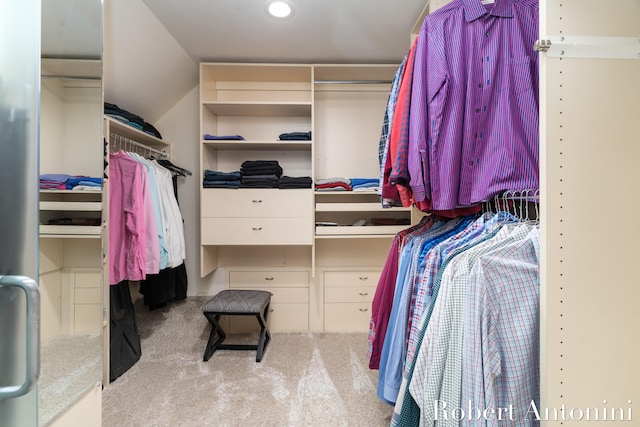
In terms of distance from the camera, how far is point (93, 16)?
75 cm

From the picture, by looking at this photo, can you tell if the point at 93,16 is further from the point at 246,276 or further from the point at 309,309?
the point at 309,309

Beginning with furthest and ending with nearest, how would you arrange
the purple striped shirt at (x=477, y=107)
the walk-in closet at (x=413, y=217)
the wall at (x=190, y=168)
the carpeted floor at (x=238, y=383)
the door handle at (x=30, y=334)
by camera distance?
the wall at (x=190, y=168) → the carpeted floor at (x=238, y=383) → the purple striped shirt at (x=477, y=107) → the walk-in closet at (x=413, y=217) → the door handle at (x=30, y=334)

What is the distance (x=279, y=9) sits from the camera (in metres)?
1.58

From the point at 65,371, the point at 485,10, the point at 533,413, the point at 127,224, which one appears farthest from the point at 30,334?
the point at 485,10

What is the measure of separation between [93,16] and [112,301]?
5.39 feet

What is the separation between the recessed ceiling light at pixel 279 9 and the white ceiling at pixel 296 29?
0.04 m

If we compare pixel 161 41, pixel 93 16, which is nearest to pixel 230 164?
pixel 161 41

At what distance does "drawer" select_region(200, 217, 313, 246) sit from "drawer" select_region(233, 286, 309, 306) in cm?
50

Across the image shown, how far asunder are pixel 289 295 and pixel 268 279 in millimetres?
234

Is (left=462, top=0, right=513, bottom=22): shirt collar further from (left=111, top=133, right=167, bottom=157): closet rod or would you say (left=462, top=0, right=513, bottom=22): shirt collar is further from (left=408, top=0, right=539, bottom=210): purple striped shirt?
(left=111, top=133, right=167, bottom=157): closet rod

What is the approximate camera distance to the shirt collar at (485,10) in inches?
38.0

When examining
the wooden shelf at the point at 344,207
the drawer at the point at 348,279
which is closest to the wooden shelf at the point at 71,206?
the wooden shelf at the point at 344,207

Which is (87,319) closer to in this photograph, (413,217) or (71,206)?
(71,206)

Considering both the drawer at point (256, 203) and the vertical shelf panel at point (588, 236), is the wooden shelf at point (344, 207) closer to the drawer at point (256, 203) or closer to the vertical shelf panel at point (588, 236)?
the drawer at point (256, 203)
